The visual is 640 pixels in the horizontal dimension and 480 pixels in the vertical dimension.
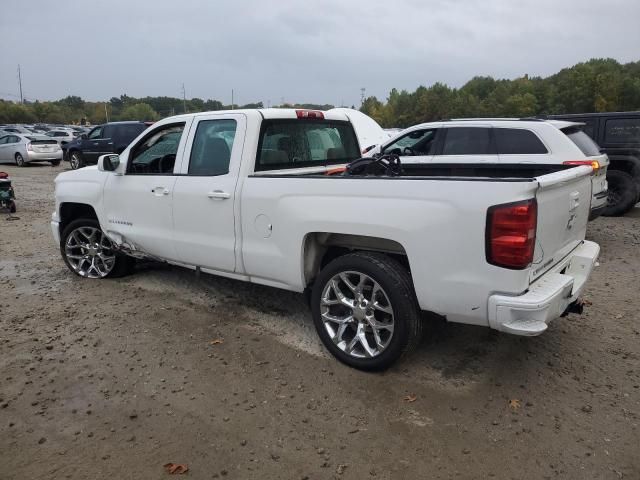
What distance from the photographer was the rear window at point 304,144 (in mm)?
4332

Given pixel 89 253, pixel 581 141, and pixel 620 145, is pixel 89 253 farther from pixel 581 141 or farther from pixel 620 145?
pixel 620 145

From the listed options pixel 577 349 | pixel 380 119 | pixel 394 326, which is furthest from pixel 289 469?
pixel 380 119

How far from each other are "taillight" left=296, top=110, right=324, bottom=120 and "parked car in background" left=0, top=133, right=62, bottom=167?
19690 millimetres

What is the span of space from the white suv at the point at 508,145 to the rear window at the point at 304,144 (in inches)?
94.0

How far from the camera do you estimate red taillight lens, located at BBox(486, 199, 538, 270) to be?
2.84 metres

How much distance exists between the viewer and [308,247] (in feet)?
12.6

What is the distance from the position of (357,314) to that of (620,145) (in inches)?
311

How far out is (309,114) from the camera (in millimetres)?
4719

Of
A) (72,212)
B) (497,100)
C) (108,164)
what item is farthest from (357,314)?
(497,100)

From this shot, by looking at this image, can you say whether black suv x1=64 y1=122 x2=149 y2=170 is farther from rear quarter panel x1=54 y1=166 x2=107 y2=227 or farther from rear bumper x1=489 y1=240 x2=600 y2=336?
rear bumper x1=489 y1=240 x2=600 y2=336

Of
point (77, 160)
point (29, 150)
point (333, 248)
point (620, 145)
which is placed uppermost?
point (620, 145)

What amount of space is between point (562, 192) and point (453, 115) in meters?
73.7

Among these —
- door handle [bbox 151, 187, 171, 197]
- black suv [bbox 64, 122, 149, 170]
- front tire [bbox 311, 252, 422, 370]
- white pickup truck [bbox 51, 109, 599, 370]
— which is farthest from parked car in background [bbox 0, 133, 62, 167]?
front tire [bbox 311, 252, 422, 370]

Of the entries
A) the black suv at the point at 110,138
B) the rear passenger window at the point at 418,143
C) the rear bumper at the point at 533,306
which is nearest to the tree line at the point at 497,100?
the black suv at the point at 110,138
